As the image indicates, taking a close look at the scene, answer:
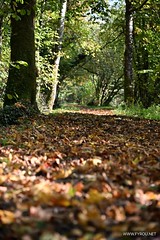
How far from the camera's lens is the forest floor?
1.71 meters

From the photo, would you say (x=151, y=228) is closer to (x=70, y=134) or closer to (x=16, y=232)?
(x=16, y=232)

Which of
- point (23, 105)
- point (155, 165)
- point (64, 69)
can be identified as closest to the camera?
point (155, 165)

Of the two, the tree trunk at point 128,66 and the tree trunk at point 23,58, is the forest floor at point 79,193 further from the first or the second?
the tree trunk at point 128,66

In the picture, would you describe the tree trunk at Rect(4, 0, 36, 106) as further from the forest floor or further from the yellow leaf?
the yellow leaf

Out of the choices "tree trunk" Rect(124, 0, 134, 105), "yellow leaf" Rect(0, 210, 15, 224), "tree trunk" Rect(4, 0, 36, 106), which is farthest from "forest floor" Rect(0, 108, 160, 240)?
"tree trunk" Rect(124, 0, 134, 105)

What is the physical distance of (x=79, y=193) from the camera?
6.98ft

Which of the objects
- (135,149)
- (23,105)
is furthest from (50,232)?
(23,105)

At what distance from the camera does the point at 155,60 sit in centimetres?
1847

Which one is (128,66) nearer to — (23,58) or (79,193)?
(23,58)

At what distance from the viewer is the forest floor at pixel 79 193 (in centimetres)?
171

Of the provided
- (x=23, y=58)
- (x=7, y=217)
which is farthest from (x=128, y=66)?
(x=7, y=217)

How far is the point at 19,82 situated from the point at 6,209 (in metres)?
6.95

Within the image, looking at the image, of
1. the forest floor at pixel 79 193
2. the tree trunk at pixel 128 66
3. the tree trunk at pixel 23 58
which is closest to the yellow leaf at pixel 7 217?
the forest floor at pixel 79 193

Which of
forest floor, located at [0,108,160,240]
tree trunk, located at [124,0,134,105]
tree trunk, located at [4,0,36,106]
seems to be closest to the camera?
forest floor, located at [0,108,160,240]
